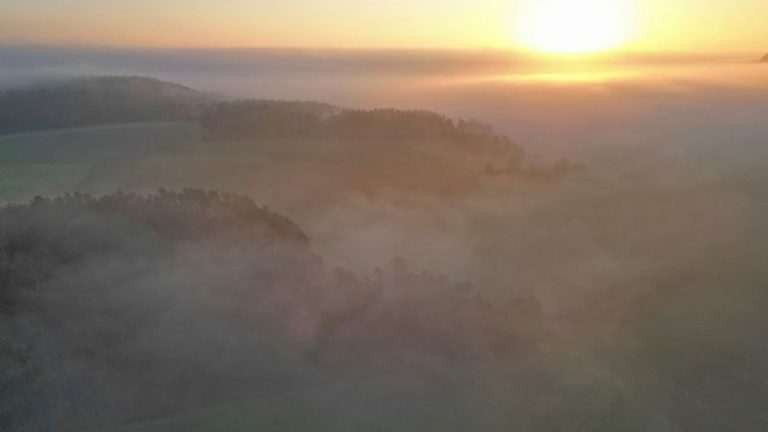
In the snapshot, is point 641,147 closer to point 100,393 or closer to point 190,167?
point 190,167

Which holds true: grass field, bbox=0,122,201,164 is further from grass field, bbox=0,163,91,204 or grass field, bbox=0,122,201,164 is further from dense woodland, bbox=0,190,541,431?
dense woodland, bbox=0,190,541,431

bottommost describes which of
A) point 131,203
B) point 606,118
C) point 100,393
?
point 100,393

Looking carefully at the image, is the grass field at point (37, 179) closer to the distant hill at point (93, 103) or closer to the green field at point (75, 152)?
the green field at point (75, 152)

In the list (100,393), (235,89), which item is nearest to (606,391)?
(100,393)

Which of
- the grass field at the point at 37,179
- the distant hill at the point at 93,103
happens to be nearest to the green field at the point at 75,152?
the grass field at the point at 37,179

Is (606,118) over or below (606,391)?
over

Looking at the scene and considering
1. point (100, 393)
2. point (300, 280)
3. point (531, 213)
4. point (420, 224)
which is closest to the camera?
point (100, 393)

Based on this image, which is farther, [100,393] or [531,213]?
[531,213]
